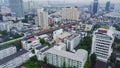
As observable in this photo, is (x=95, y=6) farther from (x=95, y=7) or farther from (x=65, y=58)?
(x=65, y=58)

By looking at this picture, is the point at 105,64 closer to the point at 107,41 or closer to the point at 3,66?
the point at 107,41

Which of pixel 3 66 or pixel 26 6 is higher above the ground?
pixel 26 6

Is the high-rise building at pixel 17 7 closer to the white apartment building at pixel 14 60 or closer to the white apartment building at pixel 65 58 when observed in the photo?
the white apartment building at pixel 14 60

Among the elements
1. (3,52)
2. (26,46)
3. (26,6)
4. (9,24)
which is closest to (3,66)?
(3,52)

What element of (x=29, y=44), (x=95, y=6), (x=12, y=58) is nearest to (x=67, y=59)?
(x=12, y=58)

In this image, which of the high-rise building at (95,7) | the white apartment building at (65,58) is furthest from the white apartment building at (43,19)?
the high-rise building at (95,7)

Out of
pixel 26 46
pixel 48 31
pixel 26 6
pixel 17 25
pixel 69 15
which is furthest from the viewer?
pixel 26 6

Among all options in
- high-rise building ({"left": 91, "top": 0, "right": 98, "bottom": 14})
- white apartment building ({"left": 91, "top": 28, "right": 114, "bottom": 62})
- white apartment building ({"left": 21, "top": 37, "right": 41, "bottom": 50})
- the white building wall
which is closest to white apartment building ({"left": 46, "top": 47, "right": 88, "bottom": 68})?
white apartment building ({"left": 91, "top": 28, "right": 114, "bottom": 62})
